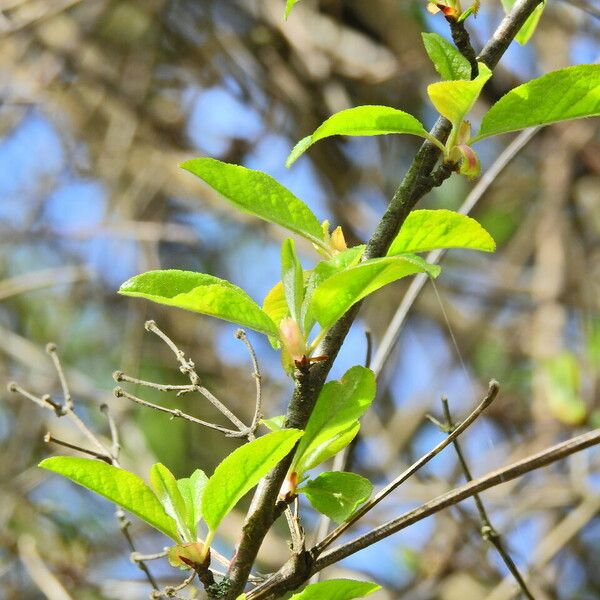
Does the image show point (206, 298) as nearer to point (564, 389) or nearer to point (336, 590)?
point (336, 590)

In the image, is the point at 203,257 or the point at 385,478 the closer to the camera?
the point at 385,478

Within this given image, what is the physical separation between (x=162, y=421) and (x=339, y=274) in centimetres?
192

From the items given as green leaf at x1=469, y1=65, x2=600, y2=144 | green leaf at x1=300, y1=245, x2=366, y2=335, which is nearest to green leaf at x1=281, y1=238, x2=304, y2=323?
green leaf at x1=300, y1=245, x2=366, y2=335

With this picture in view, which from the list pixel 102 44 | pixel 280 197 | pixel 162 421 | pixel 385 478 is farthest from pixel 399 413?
pixel 280 197

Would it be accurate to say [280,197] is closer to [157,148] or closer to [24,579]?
[24,579]

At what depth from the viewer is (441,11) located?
479 mm

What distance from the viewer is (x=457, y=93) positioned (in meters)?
0.43

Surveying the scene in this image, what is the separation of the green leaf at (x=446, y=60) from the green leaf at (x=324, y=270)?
0.32 ft

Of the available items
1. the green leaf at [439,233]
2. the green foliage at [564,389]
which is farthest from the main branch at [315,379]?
the green foliage at [564,389]

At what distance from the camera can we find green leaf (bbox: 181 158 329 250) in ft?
1.47

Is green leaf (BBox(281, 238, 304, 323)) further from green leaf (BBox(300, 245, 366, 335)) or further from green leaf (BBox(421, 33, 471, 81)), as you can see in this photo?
green leaf (BBox(421, 33, 471, 81))

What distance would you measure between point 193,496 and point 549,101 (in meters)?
0.27

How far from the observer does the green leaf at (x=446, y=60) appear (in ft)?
1.50

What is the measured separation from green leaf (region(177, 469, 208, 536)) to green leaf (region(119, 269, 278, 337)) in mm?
88
